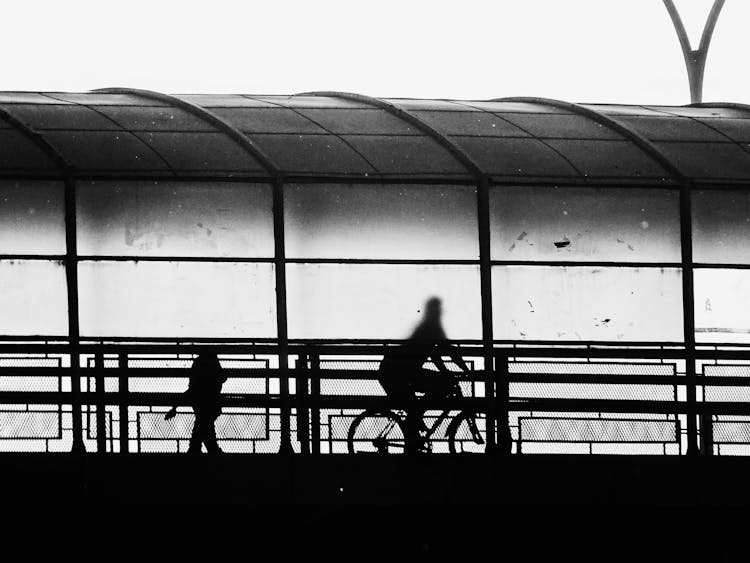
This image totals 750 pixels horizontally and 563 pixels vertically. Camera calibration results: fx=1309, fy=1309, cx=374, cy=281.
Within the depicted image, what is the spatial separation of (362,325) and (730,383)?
11.6 feet

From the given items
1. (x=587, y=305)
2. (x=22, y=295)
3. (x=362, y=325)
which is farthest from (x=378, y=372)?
(x=22, y=295)

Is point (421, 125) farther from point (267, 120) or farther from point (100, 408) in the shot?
point (100, 408)

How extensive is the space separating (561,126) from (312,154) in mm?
3116

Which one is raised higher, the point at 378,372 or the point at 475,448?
the point at 378,372

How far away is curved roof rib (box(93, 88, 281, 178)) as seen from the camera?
1310 cm

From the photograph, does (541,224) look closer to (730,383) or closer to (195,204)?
(730,383)

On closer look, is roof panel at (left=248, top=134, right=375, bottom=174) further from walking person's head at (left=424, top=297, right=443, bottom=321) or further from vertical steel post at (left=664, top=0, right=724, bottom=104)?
vertical steel post at (left=664, top=0, right=724, bottom=104)

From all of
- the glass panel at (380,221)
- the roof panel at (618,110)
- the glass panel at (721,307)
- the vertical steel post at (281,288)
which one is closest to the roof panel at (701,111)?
the roof panel at (618,110)

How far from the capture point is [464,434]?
39.3ft

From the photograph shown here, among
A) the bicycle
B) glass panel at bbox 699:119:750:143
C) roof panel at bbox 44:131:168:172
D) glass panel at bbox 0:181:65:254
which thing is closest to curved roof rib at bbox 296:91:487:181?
the bicycle

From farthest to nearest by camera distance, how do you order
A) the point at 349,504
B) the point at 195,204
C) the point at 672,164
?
1. the point at 672,164
2. the point at 195,204
3. the point at 349,504

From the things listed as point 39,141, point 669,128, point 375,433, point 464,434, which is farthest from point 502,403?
point 39,141

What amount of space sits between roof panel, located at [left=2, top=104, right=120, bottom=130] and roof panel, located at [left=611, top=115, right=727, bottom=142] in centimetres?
583

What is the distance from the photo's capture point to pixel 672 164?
45.4 ft
